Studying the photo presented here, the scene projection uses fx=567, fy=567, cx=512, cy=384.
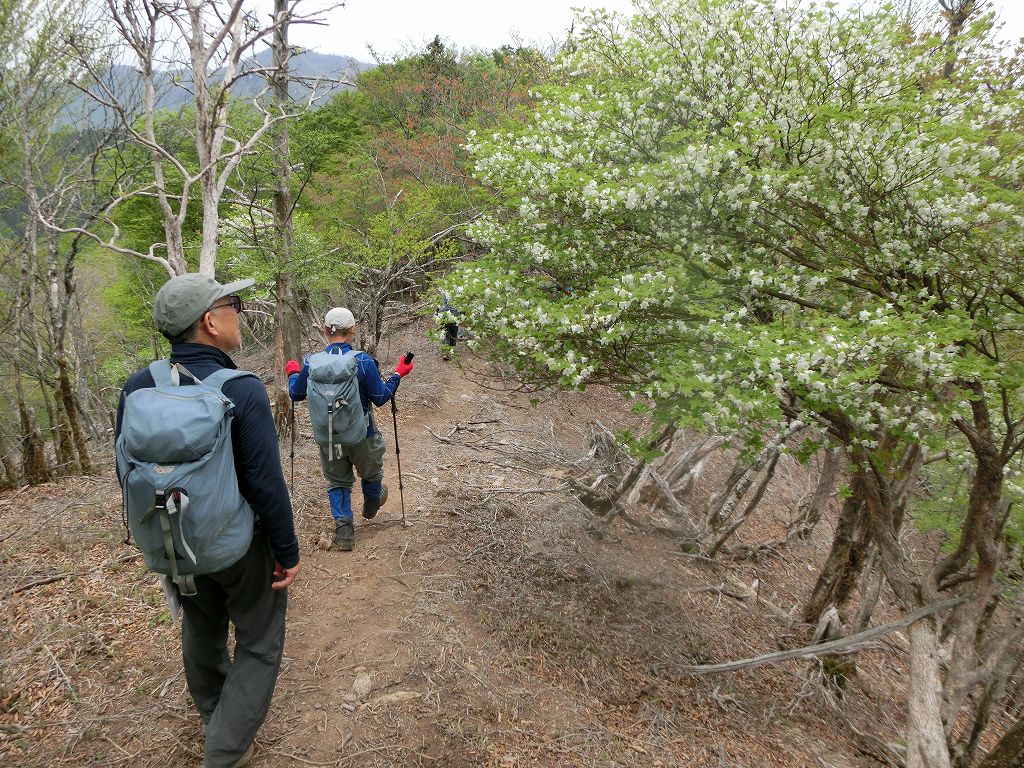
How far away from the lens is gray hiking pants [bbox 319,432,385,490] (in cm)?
495

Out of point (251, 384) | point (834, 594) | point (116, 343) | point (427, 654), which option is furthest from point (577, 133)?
point (116, 343)

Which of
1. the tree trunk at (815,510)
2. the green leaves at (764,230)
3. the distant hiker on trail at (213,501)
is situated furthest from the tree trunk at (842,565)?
the distant hiker on trail at (213,501)

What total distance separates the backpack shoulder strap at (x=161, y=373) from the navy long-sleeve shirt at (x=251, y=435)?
4 centimetres

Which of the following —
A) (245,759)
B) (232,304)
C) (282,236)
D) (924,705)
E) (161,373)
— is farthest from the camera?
(282,236)

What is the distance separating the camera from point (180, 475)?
7.48 ft

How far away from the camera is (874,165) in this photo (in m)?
3.78

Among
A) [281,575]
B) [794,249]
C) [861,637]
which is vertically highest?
[794,249]

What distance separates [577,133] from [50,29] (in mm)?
8423

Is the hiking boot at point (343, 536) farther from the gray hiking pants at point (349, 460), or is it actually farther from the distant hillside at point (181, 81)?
the distant hillside at point (181, 81)

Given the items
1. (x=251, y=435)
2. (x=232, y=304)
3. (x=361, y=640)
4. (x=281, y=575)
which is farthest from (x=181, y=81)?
(x=361, y=640)

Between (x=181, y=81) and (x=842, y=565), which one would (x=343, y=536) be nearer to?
(x=181, y=81)

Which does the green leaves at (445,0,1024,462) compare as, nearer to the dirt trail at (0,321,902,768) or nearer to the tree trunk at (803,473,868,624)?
the dirt trail at (0,321,902,768)

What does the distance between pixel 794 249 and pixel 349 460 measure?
4.18 metres

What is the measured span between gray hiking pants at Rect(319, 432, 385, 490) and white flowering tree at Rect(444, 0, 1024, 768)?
1.44 m
